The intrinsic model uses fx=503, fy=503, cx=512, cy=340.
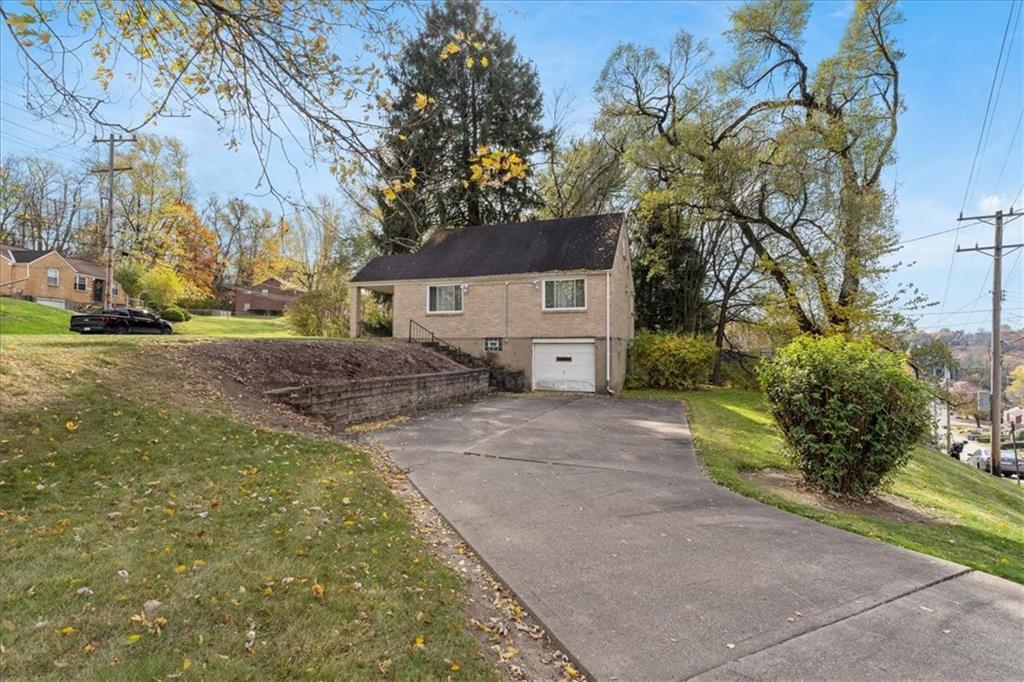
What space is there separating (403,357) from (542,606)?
43.5 ft

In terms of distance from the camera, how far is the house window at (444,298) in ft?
70.1

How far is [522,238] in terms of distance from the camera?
22000 mm

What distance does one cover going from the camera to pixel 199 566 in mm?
3607

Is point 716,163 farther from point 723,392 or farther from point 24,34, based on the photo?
point 24,34

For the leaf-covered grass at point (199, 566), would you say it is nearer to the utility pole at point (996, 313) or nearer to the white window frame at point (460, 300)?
the white window frame at point (460, 300)

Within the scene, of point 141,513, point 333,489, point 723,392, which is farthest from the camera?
point 723,392

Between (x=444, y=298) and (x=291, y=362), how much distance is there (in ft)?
34.4

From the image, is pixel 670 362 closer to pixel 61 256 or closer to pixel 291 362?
pixel 291 362

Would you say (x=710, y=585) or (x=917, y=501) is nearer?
(x=710, y=585)

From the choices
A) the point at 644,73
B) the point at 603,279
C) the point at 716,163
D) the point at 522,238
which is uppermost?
the point at 644,73

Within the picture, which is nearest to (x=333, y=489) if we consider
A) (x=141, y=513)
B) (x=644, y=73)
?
(x=141, y=513)

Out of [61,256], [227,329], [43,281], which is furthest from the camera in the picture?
[61,256]

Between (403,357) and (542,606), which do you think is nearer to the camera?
(542,606)

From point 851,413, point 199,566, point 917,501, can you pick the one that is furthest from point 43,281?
point 917,501
